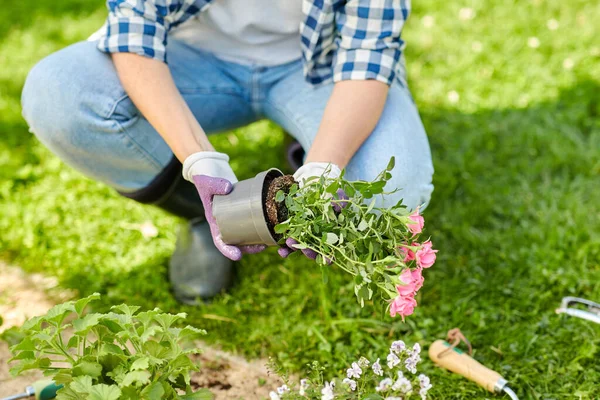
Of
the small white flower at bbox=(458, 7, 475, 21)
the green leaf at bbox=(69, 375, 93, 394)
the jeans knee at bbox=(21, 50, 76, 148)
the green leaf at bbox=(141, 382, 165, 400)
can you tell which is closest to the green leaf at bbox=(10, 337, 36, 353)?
the green leaf at bbox=(69, 375, 93, 394)

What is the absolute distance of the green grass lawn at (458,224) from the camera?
185cm

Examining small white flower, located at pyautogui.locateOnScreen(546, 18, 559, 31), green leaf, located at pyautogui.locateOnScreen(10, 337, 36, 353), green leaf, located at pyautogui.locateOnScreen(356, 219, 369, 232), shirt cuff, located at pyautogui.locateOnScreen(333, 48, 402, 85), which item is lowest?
green leaf, located at pyautogui.locateOnScreen(10, 337, 36, 353)

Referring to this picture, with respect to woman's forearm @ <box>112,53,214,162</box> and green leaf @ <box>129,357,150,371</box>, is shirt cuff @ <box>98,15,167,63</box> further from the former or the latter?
green leaf @ <box>129,357,150,371</box>

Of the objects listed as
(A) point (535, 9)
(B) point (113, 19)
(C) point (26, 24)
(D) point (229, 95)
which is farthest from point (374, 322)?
(C) point (26, 24)

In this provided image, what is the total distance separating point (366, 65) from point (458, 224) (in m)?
0.81

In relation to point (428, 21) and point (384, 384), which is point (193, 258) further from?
point (428, 21)

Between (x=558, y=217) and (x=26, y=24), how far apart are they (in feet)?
9.43

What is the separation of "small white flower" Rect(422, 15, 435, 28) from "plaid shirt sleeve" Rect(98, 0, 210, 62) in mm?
1980

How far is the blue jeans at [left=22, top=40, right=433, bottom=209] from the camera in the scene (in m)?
1.75

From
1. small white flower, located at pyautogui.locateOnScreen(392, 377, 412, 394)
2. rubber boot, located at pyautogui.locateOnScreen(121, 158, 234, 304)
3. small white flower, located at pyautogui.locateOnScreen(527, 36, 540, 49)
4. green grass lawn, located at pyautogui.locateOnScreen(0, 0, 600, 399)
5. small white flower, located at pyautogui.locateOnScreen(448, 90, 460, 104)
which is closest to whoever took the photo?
small white flower, located at pyautogui.locateOnScreen(392, 377, 412, 394)

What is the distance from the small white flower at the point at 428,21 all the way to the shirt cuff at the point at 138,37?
2031 millimetres

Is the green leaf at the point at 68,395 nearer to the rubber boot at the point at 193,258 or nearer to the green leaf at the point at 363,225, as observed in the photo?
the green leaf at the point at 363,225

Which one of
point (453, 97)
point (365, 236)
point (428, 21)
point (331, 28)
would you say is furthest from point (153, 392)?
point (428, 21)

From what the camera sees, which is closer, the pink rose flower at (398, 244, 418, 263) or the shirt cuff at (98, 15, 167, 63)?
the pink rose flower at (398, 244, 418, 263)
